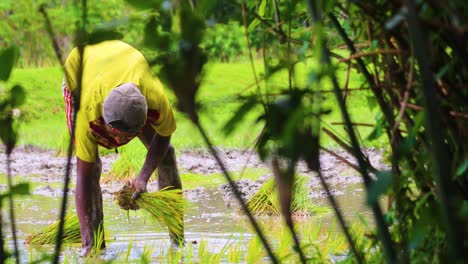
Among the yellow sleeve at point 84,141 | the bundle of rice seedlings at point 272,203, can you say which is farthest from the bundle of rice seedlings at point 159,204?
the bundle of rice seedlings at point 272,203

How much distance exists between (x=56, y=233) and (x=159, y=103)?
1028mm

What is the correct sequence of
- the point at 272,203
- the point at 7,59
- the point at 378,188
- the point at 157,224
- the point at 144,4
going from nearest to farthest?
the point at 378,188, the point at 144,4, the point at 7,59, the point at 157,224, the point at 272,203

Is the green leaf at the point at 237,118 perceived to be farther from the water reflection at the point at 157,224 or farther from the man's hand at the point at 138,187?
the man's hand at the point at 138,187

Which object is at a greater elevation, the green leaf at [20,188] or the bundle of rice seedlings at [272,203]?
the green leaf at [20,188]

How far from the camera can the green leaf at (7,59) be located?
1849mm

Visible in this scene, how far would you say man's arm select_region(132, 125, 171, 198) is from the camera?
5.81 m

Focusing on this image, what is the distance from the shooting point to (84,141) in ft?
19.0

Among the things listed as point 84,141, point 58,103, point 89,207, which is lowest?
point 58,103

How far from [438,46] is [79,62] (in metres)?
0.92

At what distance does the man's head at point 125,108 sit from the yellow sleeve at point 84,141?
0.92 ft

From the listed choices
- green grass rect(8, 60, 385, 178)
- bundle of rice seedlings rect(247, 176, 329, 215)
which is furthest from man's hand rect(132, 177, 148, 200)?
green grass rect(8, 60, 385, 178)

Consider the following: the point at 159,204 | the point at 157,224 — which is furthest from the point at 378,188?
the point at 157,224

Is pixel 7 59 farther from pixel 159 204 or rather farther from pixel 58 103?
pixel 58 103

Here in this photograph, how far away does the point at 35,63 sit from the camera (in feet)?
65.3
